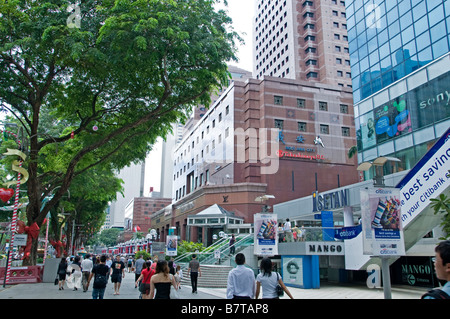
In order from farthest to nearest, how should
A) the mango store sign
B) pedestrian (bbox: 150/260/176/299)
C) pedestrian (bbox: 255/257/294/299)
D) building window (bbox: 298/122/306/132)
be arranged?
building window (bbox: 298/122/306/132) → the mango store sign → pedestrian (bbox: 150/260/176/299) → pedestrian (bbox: 255/257/294/299)

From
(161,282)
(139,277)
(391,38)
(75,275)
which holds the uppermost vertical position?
(391,38)

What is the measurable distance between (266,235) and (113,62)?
940 cm

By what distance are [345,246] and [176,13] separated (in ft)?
50.3

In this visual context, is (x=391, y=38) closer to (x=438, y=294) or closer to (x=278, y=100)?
(x=278, y=100)

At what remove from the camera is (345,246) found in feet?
69.9

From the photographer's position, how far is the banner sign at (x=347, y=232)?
2043cm

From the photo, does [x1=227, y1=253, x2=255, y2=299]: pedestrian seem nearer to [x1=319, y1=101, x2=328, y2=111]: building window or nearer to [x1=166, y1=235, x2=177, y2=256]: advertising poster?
[x1=166, y1=235, x2=177, y2=256]: advertising poster

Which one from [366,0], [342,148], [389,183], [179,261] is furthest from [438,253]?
[342,148]

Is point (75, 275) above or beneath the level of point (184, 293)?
above

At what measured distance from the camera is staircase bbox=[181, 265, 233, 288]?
2280cm

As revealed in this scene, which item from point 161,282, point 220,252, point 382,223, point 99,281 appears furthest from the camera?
point 220,252

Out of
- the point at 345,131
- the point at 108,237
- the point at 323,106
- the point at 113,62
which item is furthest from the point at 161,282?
the point at 108,237

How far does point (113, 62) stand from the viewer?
14.9 metres

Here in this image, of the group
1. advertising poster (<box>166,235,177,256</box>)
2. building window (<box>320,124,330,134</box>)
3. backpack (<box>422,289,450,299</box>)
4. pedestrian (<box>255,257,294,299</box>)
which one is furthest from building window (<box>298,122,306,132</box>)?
backpack (<box>422,289,450,299</box>)
